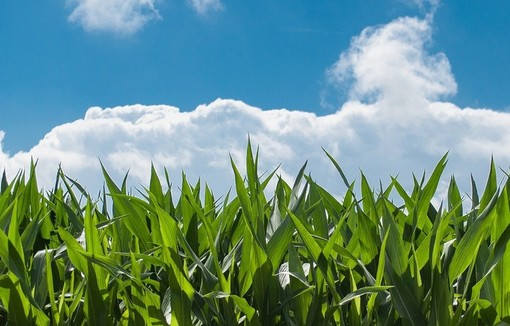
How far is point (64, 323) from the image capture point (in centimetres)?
147

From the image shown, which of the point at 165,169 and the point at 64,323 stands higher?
the point at 165,169

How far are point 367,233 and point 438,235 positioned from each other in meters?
0.21

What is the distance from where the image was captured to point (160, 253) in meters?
A: 1.56

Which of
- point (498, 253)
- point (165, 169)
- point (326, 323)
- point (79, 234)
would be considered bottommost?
point (326, 323)

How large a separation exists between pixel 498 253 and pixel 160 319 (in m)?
0.67

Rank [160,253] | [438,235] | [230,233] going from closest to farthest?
[438,235] < [160,253] < [230,233]

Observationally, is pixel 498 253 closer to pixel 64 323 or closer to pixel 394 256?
pixel 394 256

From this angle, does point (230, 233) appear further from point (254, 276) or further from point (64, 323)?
point (64, 323)

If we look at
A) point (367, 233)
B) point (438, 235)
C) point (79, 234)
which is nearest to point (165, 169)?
point (79, 234)

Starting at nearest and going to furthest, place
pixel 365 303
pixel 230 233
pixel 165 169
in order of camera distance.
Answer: pixel 365 303
pixel 230 233
pixel 165 169

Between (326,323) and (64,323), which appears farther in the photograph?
(64,323)

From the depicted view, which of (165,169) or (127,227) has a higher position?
(165,169)

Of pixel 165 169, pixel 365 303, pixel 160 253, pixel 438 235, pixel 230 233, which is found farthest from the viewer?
pixel 165 169

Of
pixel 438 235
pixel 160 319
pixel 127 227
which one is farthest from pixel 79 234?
pixel 438 235
